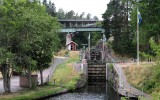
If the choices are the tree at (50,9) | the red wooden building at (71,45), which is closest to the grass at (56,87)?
the red wooden building at (71,45)

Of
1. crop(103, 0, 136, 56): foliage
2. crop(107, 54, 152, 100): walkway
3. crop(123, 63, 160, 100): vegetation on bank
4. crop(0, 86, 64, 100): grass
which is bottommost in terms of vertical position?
crop(0, 86, 64, 100): grass

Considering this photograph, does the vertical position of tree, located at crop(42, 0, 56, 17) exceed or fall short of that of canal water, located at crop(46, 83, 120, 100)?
it exceeds it

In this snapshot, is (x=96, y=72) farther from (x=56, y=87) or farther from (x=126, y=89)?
(x=126, y=89)

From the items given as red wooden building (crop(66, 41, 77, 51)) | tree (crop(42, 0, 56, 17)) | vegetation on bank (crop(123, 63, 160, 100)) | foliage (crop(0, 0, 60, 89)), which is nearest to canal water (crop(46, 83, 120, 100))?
vegetation on bank (crop(123, 63, 160, 100))

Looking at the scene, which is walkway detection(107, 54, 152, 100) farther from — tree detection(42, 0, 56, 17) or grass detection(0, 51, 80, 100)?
tree detection(42, 0, 56, 17)

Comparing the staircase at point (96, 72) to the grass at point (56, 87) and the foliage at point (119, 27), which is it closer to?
the grass at point (56, 87)

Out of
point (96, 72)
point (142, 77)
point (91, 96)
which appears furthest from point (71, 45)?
point (142, 77)

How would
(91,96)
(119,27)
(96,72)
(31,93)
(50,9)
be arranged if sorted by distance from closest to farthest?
(31,93) < (91,96) < (96,72) < (119,27) < (50,9)

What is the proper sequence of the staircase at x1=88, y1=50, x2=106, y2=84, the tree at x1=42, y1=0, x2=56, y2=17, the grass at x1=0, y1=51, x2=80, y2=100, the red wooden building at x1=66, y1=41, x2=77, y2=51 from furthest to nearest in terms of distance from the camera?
1. the tree at x1=42, y1=0, x2=56, y2=17
2. the red wooden building at x1=66, y1=41, x2=77, y2=51
3. the staircase at x1=88, y1=50, x2=106, y2=84
4. the grass at x1=0, y1=51, x2=80, y2=100

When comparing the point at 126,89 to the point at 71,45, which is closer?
the point at 126,89

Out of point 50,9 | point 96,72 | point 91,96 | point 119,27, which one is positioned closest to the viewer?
point 91,96

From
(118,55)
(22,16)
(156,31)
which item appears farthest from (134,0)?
(118,55)

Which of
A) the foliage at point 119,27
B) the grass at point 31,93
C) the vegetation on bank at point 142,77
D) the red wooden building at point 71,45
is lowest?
the grass at point 31,93

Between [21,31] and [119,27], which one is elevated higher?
[119,27]
